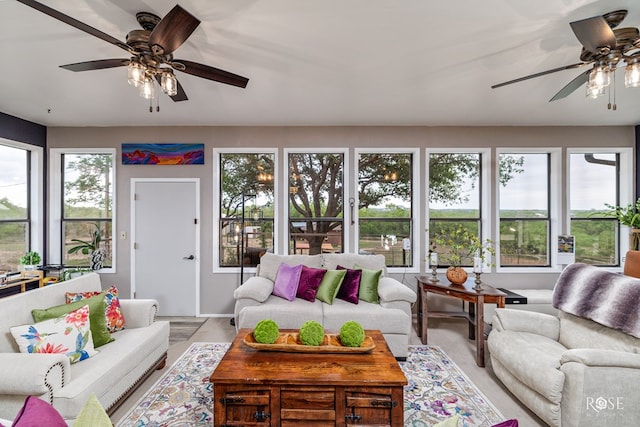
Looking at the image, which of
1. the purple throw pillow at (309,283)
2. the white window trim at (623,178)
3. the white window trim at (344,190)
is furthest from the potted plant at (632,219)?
the purple throw pillow at (309,283)

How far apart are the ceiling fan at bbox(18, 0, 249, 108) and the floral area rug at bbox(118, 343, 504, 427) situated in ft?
7.51

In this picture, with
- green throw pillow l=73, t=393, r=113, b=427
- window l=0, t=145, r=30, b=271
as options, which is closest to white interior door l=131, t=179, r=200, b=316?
window l=0, t=145, r=30, b=271

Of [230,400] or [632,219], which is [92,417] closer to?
[230,400]

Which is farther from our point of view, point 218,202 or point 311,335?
point 218,202

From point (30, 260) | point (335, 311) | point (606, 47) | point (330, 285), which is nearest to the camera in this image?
point (606, 47)

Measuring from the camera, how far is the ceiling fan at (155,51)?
63.7 inches

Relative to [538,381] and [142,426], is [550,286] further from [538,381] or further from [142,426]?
[142,426]

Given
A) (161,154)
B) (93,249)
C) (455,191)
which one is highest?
(161,154)

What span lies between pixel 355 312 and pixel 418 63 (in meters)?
2.39

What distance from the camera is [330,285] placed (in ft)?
10.8

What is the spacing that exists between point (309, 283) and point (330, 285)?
9.8 inches

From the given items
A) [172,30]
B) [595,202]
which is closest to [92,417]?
[172,30]

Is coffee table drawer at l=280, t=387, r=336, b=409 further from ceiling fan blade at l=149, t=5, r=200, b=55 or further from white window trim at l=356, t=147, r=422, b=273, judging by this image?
white window trim at l=356, t=147, r=422, b=273

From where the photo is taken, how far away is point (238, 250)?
4.43 m
